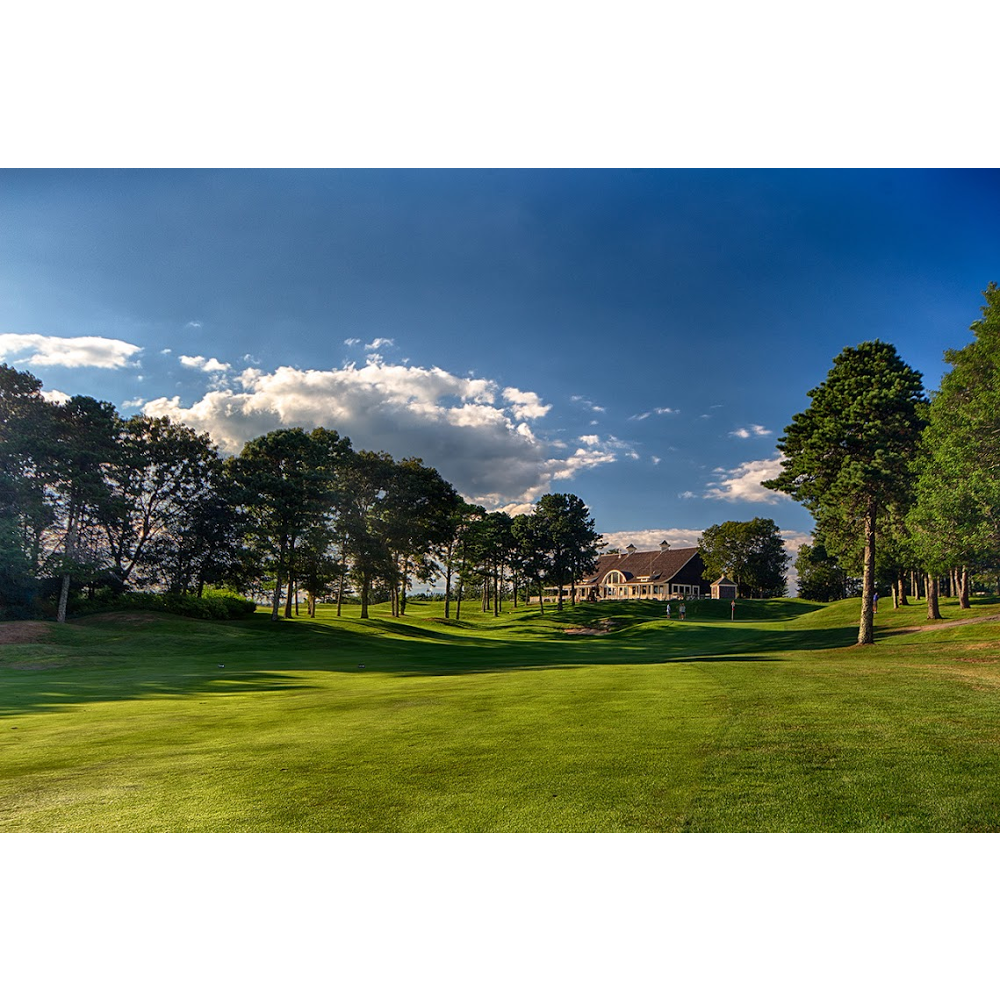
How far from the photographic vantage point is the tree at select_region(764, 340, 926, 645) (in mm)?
23625

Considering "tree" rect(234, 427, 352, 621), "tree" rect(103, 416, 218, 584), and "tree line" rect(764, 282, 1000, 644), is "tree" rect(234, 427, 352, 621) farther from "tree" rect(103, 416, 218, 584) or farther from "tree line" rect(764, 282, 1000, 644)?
"tree line" rect(764, 282, 1000, 644)

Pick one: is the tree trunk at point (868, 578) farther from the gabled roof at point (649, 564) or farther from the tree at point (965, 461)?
the gabled roof at point (649, 564)

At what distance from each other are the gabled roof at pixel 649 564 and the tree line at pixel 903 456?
53353mm

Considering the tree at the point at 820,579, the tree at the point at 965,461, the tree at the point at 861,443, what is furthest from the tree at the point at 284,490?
the tree at the point at 820,579

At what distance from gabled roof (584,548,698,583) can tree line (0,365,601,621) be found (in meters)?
38.8

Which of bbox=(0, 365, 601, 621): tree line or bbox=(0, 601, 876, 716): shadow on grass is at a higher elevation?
bbox=(0, 365, 601, 621): tree line

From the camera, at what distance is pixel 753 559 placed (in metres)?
84.1

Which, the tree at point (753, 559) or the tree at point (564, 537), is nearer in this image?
the tree at point (564, 537)

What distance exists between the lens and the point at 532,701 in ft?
34.4

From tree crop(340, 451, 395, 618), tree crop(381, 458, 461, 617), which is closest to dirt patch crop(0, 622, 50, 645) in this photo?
tree crop(340, 451, 395, 618)

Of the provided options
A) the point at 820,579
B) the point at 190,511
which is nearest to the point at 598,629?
the point at 190,511

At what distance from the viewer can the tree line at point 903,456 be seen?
1975 centimetres
